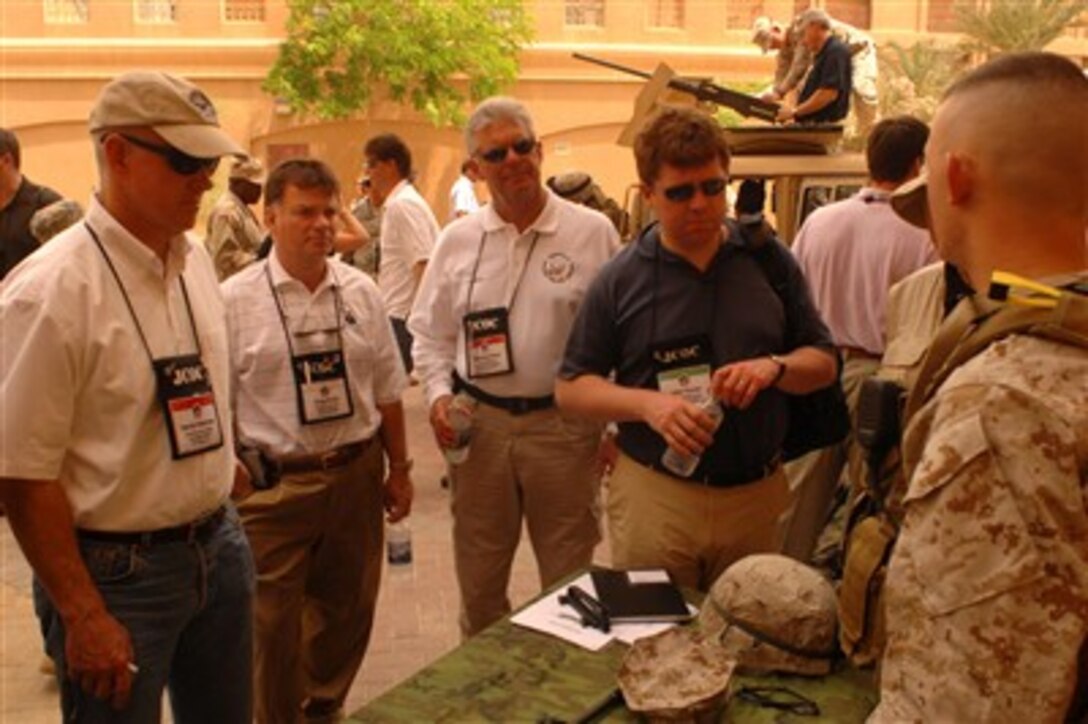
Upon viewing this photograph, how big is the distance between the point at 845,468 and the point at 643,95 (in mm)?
3278

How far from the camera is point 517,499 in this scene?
3.49 m

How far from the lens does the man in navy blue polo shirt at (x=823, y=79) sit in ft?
23.0

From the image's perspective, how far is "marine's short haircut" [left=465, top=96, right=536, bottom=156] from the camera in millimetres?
3363

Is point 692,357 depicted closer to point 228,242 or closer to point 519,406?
point 519,406

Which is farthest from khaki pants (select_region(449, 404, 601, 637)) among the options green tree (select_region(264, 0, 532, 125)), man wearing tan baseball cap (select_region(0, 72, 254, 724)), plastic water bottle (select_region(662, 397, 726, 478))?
green tree (select_region(264, 0, 532, 125))

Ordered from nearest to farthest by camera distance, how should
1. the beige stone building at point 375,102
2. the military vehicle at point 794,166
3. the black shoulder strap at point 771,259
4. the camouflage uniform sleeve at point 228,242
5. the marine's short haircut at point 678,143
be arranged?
1. the marine's short haircut at point 678,143
2. the black shoulder strap at point 771,259
3. the military vehicle at point 794,166
4. the camouflage uniform sleeve at point 228,242
5. the beige stone building at point 375,102

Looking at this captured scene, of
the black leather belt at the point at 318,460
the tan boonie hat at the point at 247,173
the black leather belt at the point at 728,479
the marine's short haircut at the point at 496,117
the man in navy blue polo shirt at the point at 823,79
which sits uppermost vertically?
the man in navy blue polo shirt at the point at 823,79

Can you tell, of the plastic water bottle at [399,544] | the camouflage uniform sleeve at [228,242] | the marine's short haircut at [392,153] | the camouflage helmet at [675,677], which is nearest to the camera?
the camouflage helmet at [675,677]

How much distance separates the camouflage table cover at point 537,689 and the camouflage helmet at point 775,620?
41 mm

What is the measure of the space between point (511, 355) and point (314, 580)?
95cm

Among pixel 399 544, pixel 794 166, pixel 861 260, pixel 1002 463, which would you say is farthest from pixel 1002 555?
pixel 794 166

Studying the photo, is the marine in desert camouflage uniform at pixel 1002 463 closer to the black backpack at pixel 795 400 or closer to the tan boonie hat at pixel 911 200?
the tan boonie hat at pixel 911 200

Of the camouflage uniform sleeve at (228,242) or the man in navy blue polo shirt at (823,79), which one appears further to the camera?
the man in navy blue polo shirt at (823,79)

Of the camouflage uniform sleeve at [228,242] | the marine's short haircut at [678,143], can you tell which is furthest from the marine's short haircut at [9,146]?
the marine's short haircut at [678,143]
